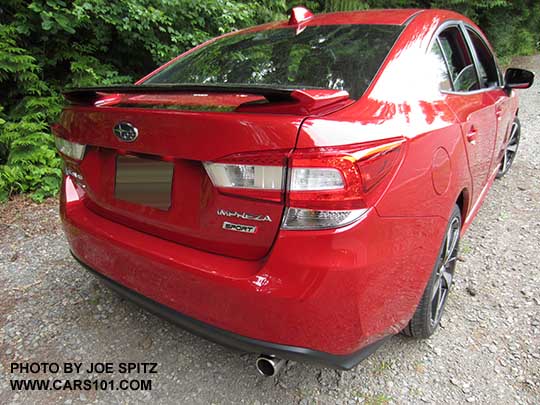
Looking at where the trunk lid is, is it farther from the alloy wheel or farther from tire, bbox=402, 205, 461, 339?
the alloy wheel

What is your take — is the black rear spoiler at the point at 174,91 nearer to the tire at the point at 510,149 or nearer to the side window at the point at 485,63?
the side window at the point at 485,63

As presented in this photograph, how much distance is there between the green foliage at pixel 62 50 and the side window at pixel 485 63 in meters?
2.73

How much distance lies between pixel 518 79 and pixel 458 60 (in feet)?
3.76

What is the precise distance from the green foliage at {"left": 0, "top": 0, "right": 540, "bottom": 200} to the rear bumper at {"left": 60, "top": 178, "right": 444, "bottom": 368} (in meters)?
2.75

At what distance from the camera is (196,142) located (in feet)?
4.43

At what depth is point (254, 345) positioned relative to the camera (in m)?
1.39

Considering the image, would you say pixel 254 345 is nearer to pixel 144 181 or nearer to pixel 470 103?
pixel 144 181

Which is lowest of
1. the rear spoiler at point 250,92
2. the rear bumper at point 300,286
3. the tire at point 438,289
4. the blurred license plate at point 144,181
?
the tire at point 438,289

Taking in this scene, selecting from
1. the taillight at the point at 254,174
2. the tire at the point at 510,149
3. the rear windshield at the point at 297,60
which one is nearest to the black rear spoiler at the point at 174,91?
the taillight at the point at 254,174

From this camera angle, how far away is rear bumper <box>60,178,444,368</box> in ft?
4.13

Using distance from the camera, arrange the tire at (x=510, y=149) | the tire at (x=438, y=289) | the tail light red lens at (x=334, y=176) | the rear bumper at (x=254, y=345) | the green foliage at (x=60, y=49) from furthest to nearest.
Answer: the tire at (x=510, y=149) → the green foliage at (x=60, y=49) → the tire at (x=438, y=289) → the rear bumper at (x=254, y=345) → the tail light red lens at (x=334, y=176)

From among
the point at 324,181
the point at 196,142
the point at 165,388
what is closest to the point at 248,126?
the point at 196,142

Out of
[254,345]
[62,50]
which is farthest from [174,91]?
[62,50]

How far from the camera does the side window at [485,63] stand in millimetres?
2641
